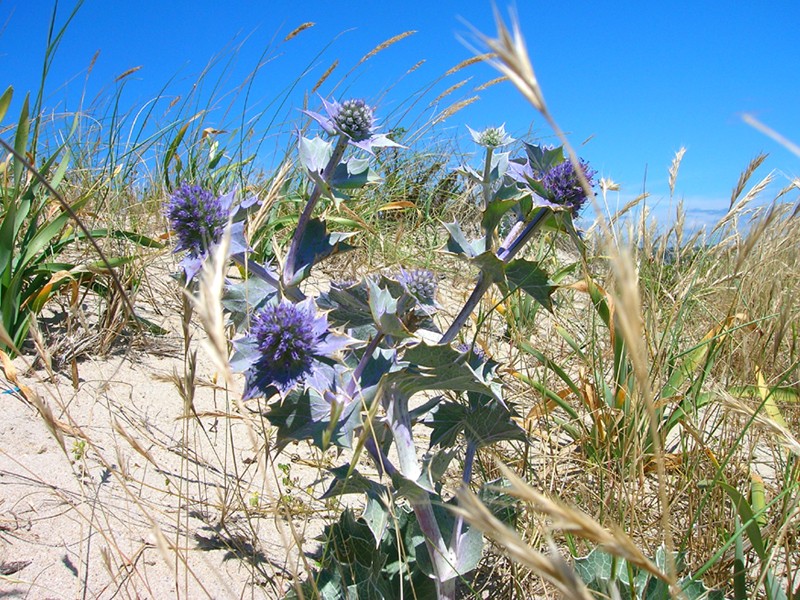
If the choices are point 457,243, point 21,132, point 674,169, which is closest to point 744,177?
point 674,169

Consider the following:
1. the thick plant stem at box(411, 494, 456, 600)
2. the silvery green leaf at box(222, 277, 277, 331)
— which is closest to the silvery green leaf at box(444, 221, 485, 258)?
the silvery green leaf at box(222, 277, 277, 331)

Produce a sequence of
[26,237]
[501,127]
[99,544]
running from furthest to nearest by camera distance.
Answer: [26,237] < [501,127] < [99,544]

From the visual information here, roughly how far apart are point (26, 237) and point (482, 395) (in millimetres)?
1587

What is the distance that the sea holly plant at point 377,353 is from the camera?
984mm

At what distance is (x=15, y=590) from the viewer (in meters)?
1.10

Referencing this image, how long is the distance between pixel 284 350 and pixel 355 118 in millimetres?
474

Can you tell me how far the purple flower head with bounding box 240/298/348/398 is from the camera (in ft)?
3.21

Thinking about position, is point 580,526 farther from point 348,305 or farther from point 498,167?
point 498,167

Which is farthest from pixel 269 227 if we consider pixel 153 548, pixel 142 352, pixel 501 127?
pixel 153 548

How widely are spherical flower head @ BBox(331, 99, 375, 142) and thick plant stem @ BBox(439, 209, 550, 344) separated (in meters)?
0.35

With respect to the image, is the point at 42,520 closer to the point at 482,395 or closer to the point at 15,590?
the point at 15,590

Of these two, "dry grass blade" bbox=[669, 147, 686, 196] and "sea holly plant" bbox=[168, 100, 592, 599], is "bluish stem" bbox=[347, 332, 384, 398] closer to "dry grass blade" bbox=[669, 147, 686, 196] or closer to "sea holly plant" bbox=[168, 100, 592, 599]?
"sea holly plant" bbox=[168, 100, 592, 599]

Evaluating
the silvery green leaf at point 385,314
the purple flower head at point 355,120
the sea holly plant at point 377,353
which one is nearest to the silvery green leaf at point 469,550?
the sea holly plant at point 377,353

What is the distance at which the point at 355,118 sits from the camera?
1169 millimetres
